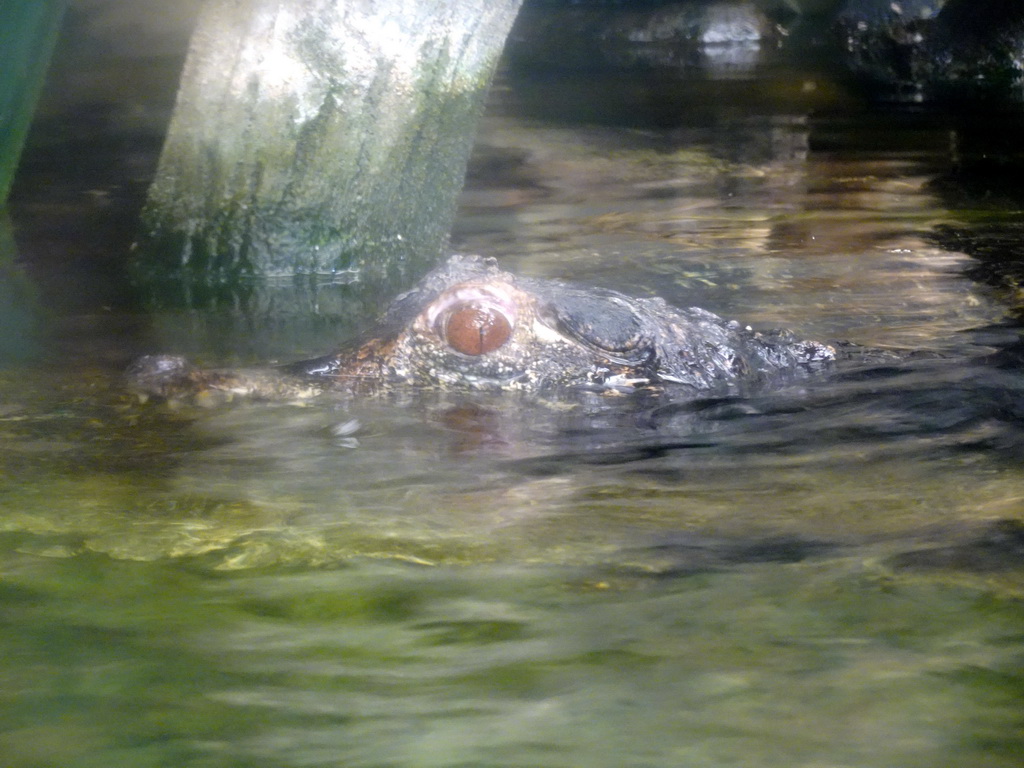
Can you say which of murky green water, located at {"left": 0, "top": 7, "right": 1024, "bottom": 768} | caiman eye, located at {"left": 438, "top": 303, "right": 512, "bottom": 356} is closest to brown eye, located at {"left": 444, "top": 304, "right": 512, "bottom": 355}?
caiman eye, located at {"left": 438, "top": 303, "right": 512, "bottom": 356}

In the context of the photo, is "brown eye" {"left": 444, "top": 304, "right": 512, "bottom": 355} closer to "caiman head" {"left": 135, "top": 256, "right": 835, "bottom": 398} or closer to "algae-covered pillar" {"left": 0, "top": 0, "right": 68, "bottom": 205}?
"caiman head" {"left": 135, "top": 256, "right": 835, "bottom": 398}

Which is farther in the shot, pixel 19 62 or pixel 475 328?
pixel 19 62

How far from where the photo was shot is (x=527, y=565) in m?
3.15

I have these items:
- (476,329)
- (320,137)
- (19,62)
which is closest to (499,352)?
(476,329)

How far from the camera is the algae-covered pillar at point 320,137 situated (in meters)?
6.45

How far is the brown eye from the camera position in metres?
4.65

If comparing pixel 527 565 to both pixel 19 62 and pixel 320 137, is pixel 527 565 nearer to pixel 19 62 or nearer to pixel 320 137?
pixel 320 137

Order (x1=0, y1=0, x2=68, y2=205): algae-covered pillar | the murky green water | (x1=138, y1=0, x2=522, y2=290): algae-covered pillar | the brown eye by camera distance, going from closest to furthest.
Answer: the murky green water, the brown eye, (x1=138, y1=0, x2=522, y2=290): algae-covered pillar, (x1=0, y1=0, x2=68, y2=205): algae-covered pillar

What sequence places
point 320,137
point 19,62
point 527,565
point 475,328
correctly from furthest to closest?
point 19,62 → point 320,137 → point 475,328 → point 527,565

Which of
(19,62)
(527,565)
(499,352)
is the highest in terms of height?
(19,62)

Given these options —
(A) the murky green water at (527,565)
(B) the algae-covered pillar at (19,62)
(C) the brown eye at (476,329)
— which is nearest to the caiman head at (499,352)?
(C) the brown eye at (476,329)

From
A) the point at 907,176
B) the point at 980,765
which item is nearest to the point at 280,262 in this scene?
the point at 907,176

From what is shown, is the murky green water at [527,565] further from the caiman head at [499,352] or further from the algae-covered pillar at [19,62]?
the algae-covered pillar at [19,62]

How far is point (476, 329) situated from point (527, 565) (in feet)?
5.39
